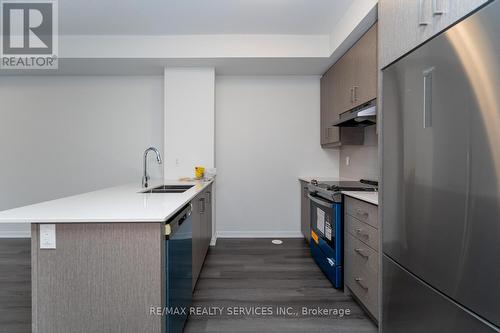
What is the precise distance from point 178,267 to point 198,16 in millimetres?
2416

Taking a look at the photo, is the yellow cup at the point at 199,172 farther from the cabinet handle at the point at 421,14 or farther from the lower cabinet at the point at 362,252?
the cabinet handle at the point at 421,14

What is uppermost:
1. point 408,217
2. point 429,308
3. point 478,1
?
point 478,1

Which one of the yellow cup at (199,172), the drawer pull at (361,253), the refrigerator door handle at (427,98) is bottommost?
the drawer pull at (361,253)

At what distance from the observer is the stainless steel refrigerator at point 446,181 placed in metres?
0.80

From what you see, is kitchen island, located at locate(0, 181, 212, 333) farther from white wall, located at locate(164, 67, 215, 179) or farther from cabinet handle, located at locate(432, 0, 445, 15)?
white wall, located at locate(164, 67, 215, 179)

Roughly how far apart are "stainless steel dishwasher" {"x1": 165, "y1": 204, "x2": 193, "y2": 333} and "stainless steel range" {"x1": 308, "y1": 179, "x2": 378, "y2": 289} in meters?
1.25

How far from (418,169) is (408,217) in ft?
0.85

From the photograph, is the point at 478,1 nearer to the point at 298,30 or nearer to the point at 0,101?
the point at 298,30

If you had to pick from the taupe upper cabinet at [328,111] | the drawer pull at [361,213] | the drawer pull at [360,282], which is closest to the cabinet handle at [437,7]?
the drawer pull at [361,213]

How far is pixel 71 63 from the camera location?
296 cm

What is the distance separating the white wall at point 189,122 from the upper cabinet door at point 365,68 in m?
1.80

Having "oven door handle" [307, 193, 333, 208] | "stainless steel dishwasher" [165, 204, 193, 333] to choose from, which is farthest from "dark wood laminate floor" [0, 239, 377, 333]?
"oven door handle" [307, 193, 333, 208]

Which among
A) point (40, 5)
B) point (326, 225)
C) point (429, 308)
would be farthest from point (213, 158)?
point (429, 308)

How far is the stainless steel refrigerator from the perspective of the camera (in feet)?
2.63
